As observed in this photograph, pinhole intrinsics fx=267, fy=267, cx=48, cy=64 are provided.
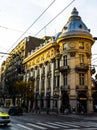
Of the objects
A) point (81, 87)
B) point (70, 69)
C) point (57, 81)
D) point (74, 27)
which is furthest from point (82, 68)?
point (74, 27)

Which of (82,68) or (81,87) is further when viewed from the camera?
(82,68)

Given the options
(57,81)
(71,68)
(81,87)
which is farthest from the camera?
(57,81)

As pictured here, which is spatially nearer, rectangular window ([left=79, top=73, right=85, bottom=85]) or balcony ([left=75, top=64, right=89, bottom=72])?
balcony ([left=75, top=64, right=89, bottom=72])

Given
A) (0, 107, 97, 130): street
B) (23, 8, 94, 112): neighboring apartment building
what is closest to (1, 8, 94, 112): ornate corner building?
(23, 8, 94, 112): neighboring apartment building

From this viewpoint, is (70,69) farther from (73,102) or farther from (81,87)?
(73,102)

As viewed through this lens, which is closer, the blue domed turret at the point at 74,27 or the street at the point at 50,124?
the street at the point at 50,124

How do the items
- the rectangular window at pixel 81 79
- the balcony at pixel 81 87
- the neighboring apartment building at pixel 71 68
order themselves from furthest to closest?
the rectangular window at pixel 81 79, the neighboring apartment building at pixel 71 68, the balcony at pixel 81 87

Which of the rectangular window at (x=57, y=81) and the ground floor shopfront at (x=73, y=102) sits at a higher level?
the rectangular window at (x=57, y=81)

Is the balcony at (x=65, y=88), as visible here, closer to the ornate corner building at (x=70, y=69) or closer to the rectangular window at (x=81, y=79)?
the ornate corner building at (x=70, y=69)

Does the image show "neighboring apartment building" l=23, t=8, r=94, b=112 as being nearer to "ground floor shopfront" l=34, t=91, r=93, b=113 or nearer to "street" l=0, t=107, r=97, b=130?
"ground floor shopfront" l=34, t=91, r=93, b=113

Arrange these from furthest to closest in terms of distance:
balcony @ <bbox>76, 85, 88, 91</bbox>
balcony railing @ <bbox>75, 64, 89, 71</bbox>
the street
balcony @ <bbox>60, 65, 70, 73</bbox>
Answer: balcony @ <bbox>60, 65, 70, 73</bbox> → balcony railing @ <bbox>75, 64, 89, 71</bbox> → balcony @ <bbox>76, 85, 88, 91</bbox> → the street

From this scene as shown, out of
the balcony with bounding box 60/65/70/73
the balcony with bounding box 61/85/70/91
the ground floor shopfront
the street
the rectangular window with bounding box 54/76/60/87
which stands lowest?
the street

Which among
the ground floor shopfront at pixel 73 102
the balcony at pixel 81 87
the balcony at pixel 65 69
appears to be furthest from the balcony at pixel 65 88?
the balcony at pixel 65 69

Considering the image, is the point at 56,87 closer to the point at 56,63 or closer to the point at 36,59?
the point at 56,63
